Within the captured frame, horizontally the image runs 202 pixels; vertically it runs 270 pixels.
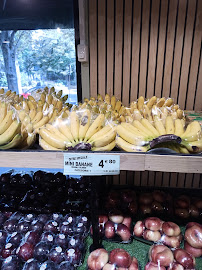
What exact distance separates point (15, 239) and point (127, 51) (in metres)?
1.99

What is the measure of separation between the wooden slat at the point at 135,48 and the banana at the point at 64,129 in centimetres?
137

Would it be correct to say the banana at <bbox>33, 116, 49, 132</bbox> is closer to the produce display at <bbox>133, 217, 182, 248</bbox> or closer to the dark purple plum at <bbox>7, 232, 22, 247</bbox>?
the dark purple plum at <bbox>7, 232, 22, 247</bbox>

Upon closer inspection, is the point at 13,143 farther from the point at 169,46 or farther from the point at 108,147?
the point at 169,46

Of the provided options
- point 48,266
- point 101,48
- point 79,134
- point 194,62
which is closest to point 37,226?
point 48,266

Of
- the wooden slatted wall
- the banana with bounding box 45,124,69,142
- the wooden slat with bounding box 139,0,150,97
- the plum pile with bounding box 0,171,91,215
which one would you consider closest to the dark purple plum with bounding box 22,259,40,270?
the plum pile with bounding box 0,171,91,215

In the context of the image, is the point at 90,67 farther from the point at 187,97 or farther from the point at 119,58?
the point at 187,97

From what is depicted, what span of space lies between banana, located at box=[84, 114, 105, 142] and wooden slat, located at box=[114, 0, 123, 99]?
1.25 meters

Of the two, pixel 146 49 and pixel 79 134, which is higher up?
pixel 146 49

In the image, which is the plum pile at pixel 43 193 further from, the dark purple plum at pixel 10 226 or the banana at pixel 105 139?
the banana at pixel 105 139

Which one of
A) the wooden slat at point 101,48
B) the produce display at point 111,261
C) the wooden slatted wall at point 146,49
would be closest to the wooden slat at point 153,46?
the wooden slatted wall at point 146,49

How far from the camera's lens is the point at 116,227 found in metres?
1.40

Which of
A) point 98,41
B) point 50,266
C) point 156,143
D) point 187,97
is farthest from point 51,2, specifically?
point 50,266

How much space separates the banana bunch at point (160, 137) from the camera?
37.0 inches

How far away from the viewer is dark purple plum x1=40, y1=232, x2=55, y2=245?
1.28 meters
